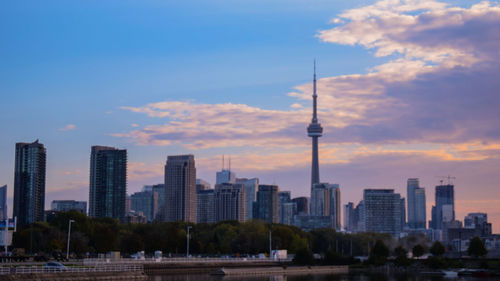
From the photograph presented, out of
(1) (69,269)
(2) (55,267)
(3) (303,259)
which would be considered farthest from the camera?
(3) (303,259)

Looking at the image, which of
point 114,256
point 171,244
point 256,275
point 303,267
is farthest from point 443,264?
point 114,256

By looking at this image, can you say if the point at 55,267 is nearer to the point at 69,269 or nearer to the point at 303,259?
the point at 69,269

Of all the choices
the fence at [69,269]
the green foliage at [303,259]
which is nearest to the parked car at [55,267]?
the fence at [69,269]

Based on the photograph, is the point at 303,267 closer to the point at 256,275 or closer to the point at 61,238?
the point at 256,275

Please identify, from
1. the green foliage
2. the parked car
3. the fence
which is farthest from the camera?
the green foliage

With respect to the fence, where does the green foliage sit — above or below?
below

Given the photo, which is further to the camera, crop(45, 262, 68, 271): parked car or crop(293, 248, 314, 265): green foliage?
crop(293, 248, 314, 265): green foliage

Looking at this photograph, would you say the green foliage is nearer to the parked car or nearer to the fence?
the fence

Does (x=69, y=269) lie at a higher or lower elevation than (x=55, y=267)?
lower

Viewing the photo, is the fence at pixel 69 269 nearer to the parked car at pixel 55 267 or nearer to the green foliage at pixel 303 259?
the parked car at pixel 55 267

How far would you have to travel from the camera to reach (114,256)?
134000 mm

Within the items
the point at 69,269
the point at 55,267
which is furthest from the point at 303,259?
the point at 55,267

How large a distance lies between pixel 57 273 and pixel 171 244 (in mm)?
100861

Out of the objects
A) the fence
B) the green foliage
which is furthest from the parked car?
the green foliage
